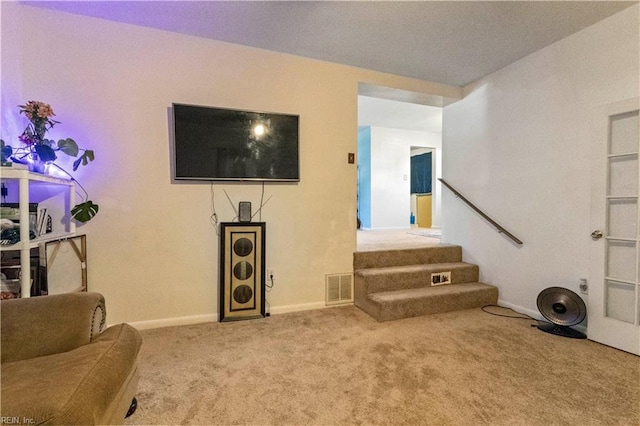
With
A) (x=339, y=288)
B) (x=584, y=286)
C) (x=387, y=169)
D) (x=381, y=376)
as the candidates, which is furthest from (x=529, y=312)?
(x=387, y=169)

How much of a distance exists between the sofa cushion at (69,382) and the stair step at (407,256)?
2.31 m

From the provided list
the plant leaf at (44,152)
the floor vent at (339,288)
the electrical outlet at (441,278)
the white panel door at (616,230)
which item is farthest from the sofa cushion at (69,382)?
the white panel door at (616,230)

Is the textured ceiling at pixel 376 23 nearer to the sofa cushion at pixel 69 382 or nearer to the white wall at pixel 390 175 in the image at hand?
the sofa cushion at pixel 69 382

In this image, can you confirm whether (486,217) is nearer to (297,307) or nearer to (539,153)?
(539,153)

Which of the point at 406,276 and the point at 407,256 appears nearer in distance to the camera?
the point at 406,276

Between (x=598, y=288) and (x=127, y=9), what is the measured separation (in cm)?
427

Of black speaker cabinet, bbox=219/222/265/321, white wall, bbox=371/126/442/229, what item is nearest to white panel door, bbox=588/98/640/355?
black speaker cabinet, bbox=219/222/265/321

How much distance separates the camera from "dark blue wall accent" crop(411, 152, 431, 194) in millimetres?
7899

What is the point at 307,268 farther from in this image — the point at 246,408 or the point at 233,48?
the point at 233,48

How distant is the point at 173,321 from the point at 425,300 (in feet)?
7.76

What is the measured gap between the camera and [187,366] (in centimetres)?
186

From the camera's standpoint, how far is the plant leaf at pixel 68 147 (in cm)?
203

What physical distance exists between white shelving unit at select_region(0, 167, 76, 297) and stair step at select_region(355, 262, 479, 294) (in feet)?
8.32

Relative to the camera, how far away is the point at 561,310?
2.40m
